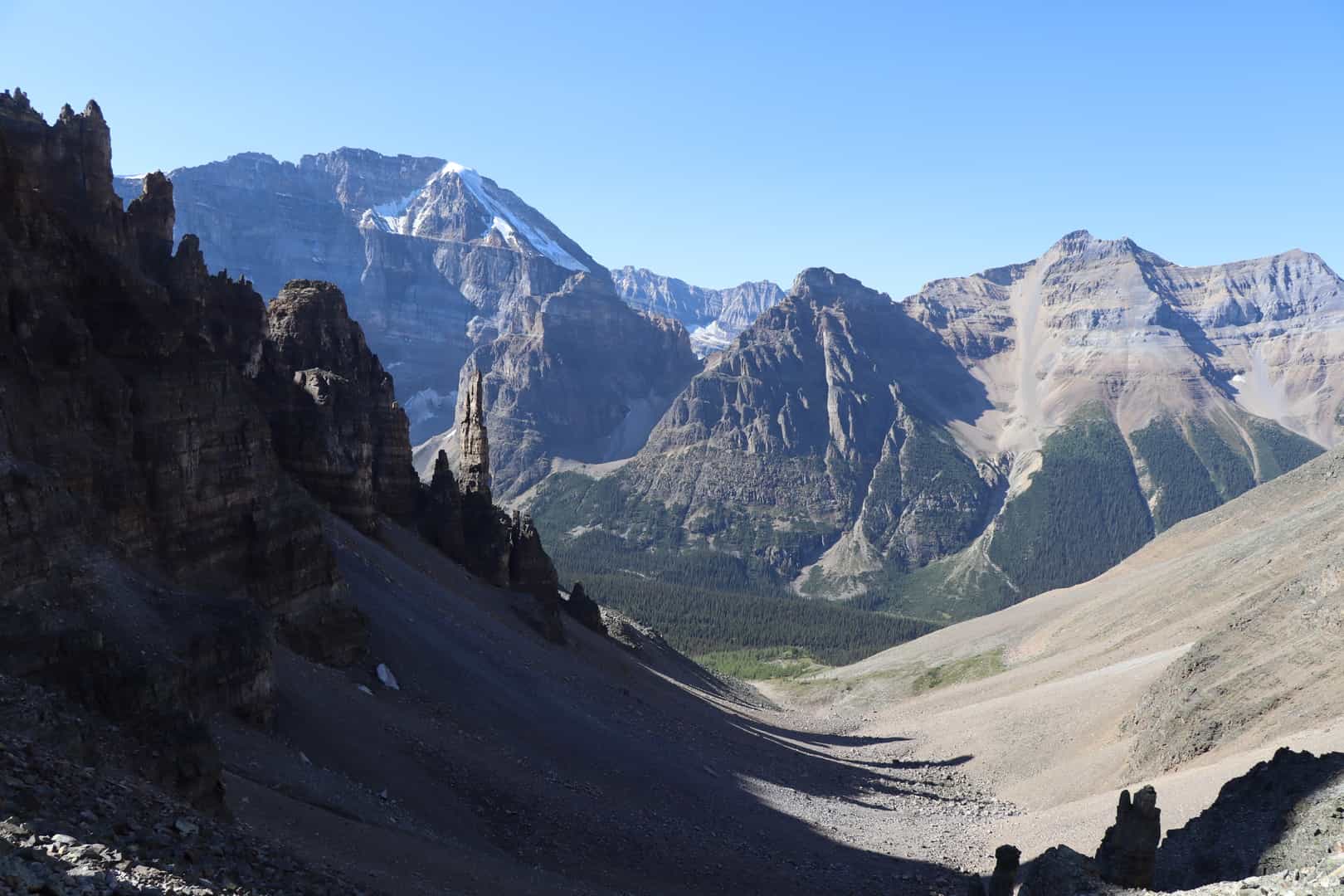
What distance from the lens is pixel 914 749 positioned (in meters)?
98.1

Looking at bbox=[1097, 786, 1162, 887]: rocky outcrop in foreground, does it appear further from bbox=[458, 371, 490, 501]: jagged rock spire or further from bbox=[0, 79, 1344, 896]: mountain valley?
bbox=[458, 371, 490, 501]: jagged rock spire

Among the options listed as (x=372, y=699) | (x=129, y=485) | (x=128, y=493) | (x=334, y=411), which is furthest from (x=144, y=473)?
(x=334, y=411)

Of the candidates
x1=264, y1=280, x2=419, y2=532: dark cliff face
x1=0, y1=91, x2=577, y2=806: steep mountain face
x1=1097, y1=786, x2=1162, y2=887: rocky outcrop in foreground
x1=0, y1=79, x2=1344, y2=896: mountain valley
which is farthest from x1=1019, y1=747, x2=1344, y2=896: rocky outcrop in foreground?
x1=264, y1=280, x2=419, y2=532: dark cliff face

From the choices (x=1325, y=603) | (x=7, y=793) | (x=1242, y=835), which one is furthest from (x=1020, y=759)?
(x=7, y=793)

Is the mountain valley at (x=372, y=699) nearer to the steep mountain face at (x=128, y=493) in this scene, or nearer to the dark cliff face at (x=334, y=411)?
the steep mountain face at (x=128, y=493)

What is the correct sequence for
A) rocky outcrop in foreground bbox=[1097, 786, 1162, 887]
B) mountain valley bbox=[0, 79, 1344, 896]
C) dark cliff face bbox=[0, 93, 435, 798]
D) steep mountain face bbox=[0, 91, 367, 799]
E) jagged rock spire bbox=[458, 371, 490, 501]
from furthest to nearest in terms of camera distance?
jagged rock spire bbox=[458, 371, 490, 501] < rocky outcrop in foreground bbox=[1097, 786, 1162, 887] < dark cliff face bbox=[0, 93, 435, 798] < steep mountain face bbox=[0, 91, 367, 799] < mountain valley bbox=[0, 79, 1344, 896]

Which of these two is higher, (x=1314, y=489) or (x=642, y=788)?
(x=1314, y=489)

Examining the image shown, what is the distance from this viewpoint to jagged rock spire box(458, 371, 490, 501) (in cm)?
10231

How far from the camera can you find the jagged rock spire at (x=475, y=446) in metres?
102

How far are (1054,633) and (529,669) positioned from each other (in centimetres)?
8781

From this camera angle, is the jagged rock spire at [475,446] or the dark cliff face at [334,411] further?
the jagged rock spire at [475,446]

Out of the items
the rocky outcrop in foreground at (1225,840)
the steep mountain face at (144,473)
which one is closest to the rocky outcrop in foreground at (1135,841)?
the rocky outcrop in foreground at (1225,840)

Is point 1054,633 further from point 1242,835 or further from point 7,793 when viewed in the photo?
point 7,793

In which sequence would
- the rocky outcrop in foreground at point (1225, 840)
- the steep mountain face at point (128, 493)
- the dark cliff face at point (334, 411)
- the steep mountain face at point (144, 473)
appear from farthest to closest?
1. the dark cliff face at point (334, 411)
2. the rocky outcrop in foreground at point (1225, 840)
3. the steep mountain face at point (128, 493)
4. the steep mountain face at point (144, 473)
